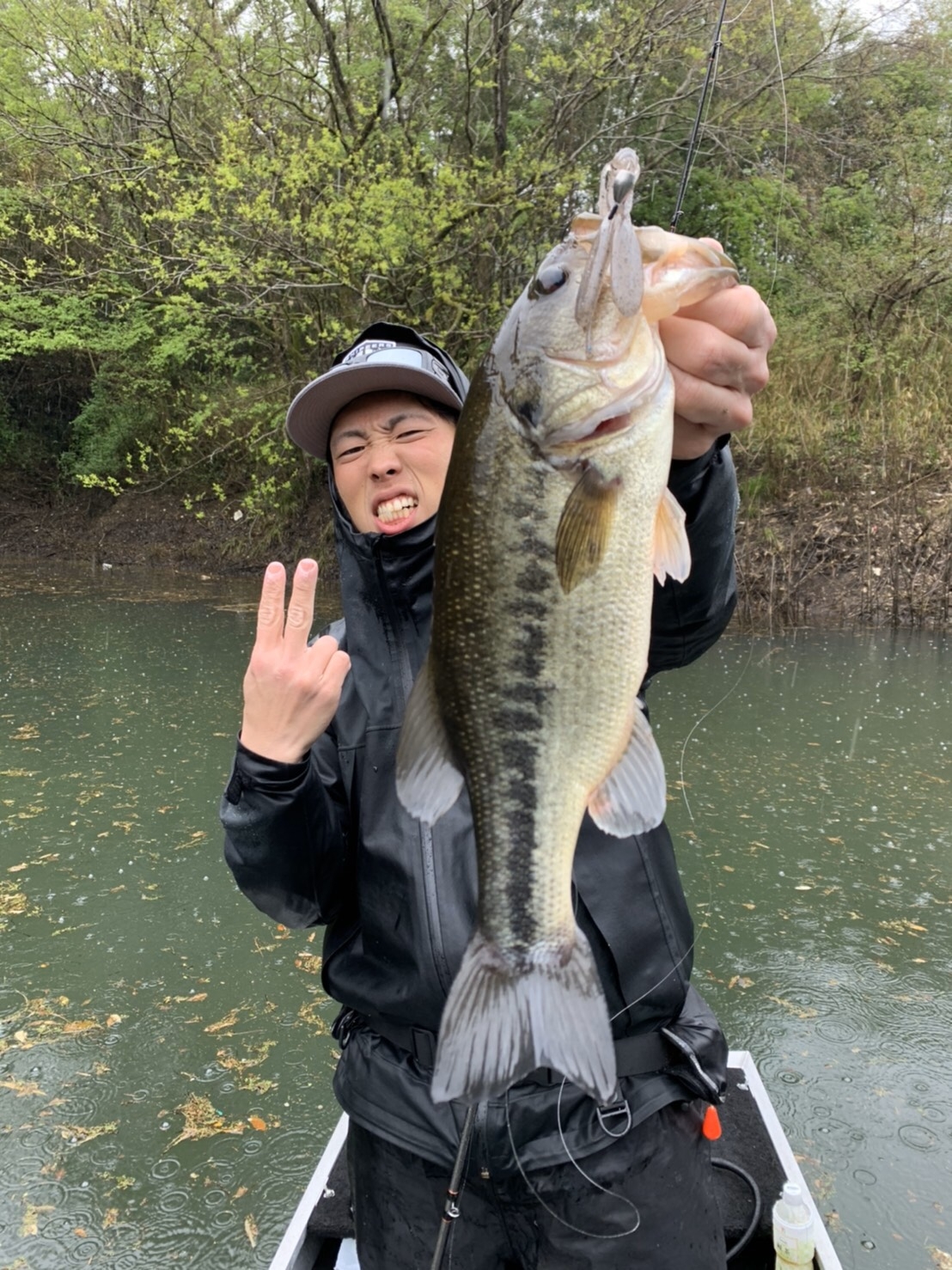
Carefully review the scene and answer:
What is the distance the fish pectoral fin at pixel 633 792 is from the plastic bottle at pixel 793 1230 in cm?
142

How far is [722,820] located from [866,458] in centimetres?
789

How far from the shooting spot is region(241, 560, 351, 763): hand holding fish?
160 cm

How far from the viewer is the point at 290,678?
1.59m

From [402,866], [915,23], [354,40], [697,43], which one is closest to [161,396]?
[354,40]

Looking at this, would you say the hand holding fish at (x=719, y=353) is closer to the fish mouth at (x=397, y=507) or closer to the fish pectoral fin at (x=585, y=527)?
the fish pectoral fin at (x=585, y=527)

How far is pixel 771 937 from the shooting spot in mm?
4109

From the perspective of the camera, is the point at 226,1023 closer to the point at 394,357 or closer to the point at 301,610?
the point at 301,610

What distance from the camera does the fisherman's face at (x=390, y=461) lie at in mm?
2025

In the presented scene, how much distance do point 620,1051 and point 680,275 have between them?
1.45 m

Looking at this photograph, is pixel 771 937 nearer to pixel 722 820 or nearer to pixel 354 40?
pixel 722 820

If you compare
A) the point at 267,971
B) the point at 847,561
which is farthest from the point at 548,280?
the point at 847,561

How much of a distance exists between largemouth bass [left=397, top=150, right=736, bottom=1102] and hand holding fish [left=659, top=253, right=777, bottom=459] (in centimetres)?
8

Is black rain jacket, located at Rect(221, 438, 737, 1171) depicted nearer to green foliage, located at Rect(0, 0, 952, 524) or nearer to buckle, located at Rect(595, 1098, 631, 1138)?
buckle, located at Rect(595, 1098, 631, 1138)

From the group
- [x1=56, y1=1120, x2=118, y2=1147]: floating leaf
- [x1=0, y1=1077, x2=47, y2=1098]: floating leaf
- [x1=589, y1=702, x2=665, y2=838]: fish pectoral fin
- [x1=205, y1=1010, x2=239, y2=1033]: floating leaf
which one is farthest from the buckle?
[x1=0, y1=1077, x2=47, y2=1098]: floating leaf
